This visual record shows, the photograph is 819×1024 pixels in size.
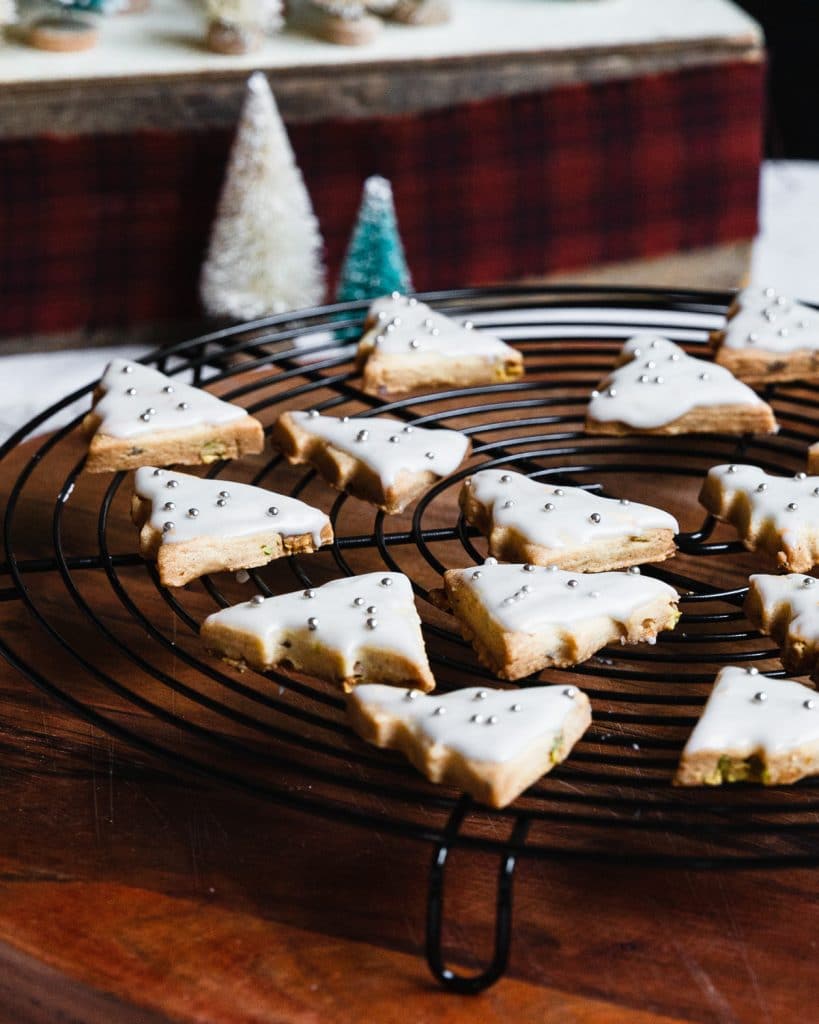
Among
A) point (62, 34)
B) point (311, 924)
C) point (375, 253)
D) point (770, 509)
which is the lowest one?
point (375, 253)

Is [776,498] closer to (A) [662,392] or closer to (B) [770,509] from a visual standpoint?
(B) [770,509]

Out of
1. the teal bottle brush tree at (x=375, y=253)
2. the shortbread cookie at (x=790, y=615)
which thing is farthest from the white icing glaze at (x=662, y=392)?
the teal bottle brush tree at (x=375, y=253)

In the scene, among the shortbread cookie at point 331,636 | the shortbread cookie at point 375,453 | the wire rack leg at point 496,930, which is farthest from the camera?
the shortbread cookie at point 375,453

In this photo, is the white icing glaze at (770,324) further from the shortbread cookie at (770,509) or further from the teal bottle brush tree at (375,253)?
the teal bottle brush tree at (375,253)

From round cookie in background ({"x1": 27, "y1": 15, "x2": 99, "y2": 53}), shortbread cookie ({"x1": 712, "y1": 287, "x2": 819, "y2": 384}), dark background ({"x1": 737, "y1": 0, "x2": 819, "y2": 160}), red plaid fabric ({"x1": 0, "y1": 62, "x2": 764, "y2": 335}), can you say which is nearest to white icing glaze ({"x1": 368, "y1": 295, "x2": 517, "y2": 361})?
shortbread cookie ({"x1": 712, "y1": 287, "x2": 819, "y2": 384})

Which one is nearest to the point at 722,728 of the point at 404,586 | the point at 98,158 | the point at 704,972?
the point at 704,972

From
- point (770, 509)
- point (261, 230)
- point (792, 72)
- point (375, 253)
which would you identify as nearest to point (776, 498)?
point (770, 509)

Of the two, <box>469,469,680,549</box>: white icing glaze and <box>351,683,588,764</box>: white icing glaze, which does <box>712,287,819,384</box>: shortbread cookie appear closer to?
<box>469,469,680,549</box>: white icing glaze
